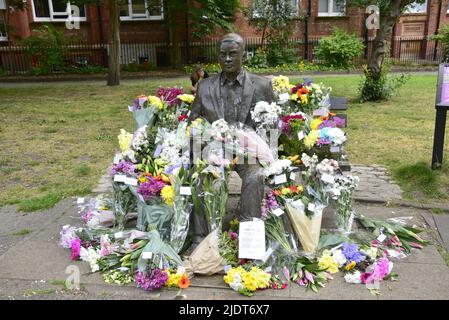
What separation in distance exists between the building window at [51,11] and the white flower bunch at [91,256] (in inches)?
707

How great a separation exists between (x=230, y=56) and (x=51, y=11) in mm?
18485

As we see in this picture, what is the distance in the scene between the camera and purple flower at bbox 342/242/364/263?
11.9 feet

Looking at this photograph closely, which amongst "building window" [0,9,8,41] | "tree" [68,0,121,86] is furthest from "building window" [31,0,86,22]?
"tree" [68,0,121,86]

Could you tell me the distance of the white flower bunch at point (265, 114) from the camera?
397cm

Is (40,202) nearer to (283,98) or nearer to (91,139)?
(283,98)

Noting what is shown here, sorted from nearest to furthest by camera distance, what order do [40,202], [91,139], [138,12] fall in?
[40,202] → [91,139] → [138,12]

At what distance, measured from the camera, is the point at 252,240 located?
357 cm

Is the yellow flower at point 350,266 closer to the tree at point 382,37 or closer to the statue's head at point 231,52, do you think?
the statue's head at point 231,52

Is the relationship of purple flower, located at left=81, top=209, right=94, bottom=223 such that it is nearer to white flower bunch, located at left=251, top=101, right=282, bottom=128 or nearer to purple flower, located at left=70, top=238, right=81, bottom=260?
purple flower, located at left=70, top=238, right=81, bottom=260

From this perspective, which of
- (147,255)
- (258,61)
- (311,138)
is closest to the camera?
(147,255)

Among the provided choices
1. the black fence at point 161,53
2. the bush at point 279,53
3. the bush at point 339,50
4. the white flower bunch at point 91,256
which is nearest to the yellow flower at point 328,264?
the white flower bunch at point 91,256

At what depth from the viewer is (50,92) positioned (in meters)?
13.8

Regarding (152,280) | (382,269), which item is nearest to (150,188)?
(152,280)

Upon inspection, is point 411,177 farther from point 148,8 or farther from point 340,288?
point 148,8
